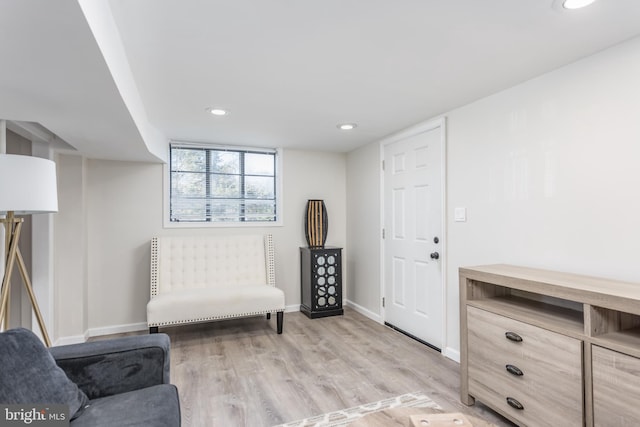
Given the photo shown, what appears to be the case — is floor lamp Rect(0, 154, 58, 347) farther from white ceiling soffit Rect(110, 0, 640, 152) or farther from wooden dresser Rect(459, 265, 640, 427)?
wooden dresser Rect(459, 265, 640, 427)

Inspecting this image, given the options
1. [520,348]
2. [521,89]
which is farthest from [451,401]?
[521,89]

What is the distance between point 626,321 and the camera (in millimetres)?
1655

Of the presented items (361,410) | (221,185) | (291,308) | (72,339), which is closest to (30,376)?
(361,410)

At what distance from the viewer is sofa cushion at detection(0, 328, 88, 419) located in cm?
122

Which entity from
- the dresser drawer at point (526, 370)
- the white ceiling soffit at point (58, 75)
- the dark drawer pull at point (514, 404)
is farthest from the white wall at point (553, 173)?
the white ceiling soffit at point (58, 75)

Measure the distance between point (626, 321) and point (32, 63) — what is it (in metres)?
2.94

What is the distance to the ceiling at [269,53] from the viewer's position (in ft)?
4.55

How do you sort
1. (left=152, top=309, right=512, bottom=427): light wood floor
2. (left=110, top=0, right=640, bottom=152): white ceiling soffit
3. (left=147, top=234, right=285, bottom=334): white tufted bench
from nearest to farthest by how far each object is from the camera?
1. (left=110, top=0, right=640, bottom=152): white ceiling soffit
2. (left=152, top=309, right=512, bottom=427): light wood floor
3. (left=147, top=234, right=285, bottom=334): white tufted bench

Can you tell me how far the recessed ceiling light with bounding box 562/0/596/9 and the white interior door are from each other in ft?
5.13

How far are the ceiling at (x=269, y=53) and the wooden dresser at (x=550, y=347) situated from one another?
1.27 metres

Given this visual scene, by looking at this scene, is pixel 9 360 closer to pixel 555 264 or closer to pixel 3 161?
pixel 3 161

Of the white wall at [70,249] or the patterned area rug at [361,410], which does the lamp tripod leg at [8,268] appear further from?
the patterned area rug at [361,410]

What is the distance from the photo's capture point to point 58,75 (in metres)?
1.50

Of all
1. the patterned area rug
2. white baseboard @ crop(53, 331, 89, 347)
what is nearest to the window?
white baseboard @ crop(53, 331, 89, 347)
